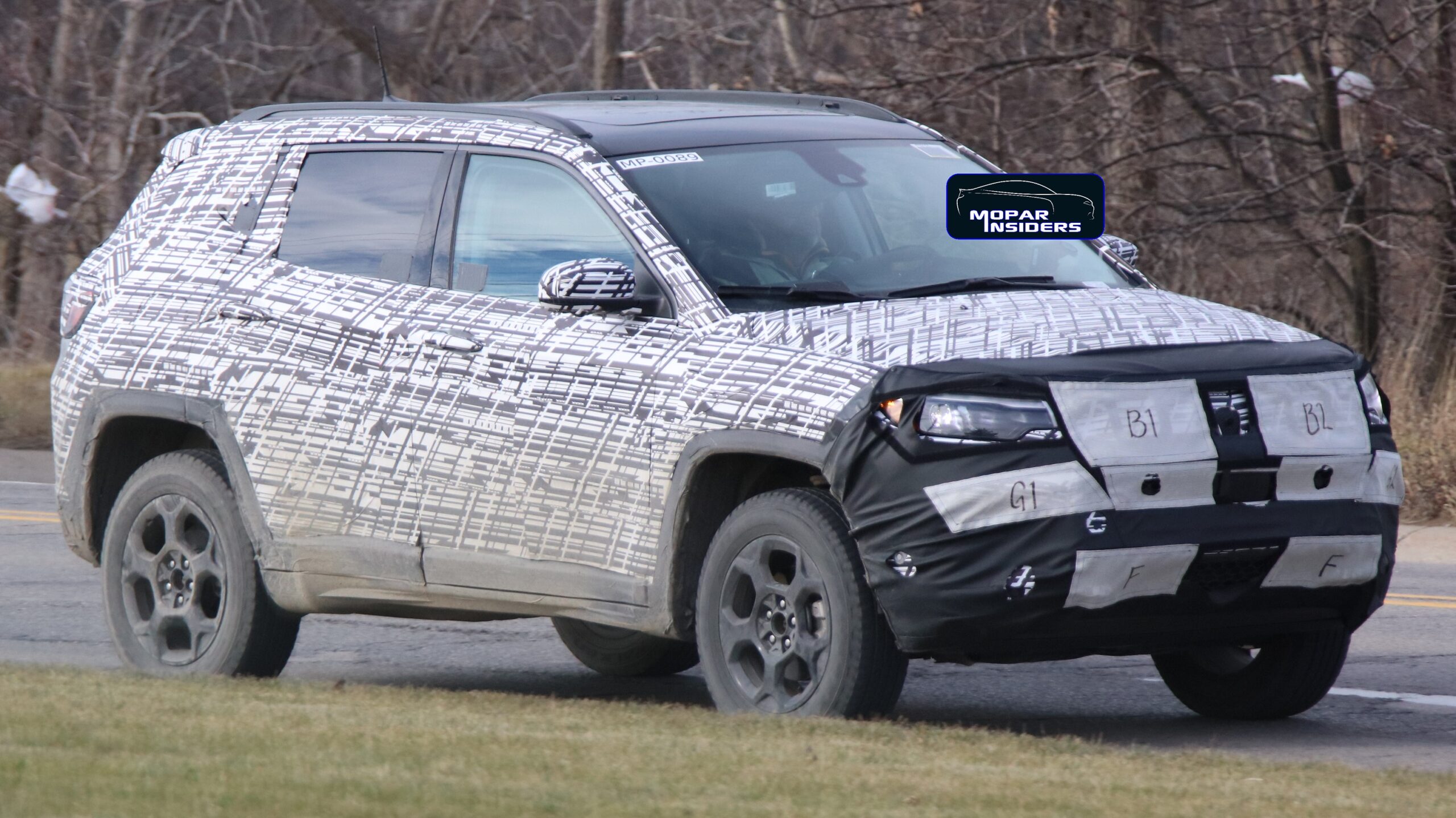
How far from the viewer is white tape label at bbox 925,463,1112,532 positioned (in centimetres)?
579

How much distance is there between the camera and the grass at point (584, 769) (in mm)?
4957

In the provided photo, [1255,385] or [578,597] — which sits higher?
[1255,385]

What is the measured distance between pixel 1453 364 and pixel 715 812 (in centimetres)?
1197

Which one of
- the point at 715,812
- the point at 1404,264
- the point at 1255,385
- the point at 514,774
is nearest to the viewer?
the point at 715,812

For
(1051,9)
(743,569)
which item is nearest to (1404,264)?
(1051,9)

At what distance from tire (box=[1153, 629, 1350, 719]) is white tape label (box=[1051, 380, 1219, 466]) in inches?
41.8

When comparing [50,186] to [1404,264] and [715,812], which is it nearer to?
[1404,264]

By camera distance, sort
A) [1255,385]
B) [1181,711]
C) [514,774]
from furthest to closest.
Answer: [1181,711] < [1255,385] < [514,774]

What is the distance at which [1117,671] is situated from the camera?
8.42 metres

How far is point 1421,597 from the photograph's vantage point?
1036 centimetres

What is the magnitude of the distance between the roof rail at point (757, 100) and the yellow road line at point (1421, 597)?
3.79m

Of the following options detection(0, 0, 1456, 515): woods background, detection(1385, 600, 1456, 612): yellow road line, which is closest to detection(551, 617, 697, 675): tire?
detection(1385, 600, 1456, 612): yellow road line

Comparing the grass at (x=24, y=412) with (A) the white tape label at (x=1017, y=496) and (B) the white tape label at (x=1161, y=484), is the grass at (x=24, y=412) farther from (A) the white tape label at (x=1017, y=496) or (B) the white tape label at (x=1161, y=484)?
(B) the white tape label at (x=1161, y=484)

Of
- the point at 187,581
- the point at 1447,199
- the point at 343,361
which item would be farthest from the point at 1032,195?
the point at 1447,199
